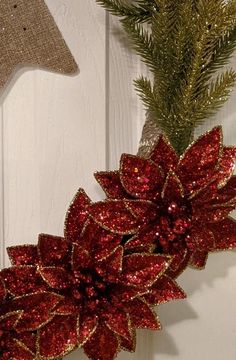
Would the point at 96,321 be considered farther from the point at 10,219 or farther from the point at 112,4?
the point at 112,4

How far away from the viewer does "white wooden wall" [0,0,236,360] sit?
83 cm

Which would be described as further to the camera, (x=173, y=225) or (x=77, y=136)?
(x=77, y=136)

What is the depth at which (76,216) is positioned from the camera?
0.69 m

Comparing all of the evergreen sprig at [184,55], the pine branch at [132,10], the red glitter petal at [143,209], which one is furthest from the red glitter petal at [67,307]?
the pine branch at [132,10]

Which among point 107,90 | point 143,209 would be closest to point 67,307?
point 143,209

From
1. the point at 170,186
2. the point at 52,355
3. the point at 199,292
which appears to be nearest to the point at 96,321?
the point at 52,355

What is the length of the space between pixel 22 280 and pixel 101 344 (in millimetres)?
114

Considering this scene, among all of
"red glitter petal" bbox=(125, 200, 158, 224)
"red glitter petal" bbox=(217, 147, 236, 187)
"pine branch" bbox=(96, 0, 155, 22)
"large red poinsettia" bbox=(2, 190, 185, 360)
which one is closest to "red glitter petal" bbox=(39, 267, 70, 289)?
"large red poinsettia" bbox=(2, 190, 185, 360)

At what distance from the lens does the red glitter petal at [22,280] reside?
67 cm

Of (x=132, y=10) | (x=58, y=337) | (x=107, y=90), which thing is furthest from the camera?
(x=107, y=90)

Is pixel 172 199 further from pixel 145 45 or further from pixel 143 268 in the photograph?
pixel 145 45

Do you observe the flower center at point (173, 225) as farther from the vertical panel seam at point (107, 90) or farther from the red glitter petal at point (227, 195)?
the vertical panel seam at point (107, 90)

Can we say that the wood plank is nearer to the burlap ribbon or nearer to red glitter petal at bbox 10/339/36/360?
the burlap ribbon

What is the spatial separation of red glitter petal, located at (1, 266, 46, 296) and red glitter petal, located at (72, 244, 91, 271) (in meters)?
0.05
